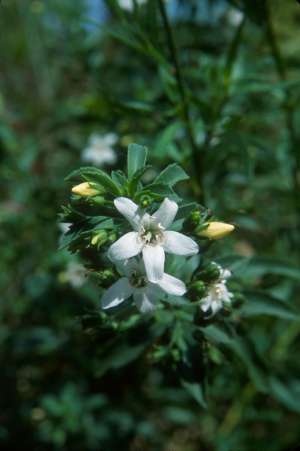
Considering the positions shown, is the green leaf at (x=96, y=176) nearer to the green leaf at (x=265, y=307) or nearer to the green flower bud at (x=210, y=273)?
the green flower bud at (x=210, y=273)

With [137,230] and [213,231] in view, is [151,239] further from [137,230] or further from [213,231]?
[213,231]

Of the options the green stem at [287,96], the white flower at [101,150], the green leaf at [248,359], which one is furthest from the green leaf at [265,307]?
the white flower at [101,150]

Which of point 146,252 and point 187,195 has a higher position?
point 146,252

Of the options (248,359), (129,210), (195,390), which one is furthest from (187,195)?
(129,210)

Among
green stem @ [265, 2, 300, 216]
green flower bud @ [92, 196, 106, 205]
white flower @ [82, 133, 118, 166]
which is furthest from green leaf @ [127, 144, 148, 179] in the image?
white flower @ [82, 133, 118, 166]

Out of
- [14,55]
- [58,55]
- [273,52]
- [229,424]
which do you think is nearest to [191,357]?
[229,424]
